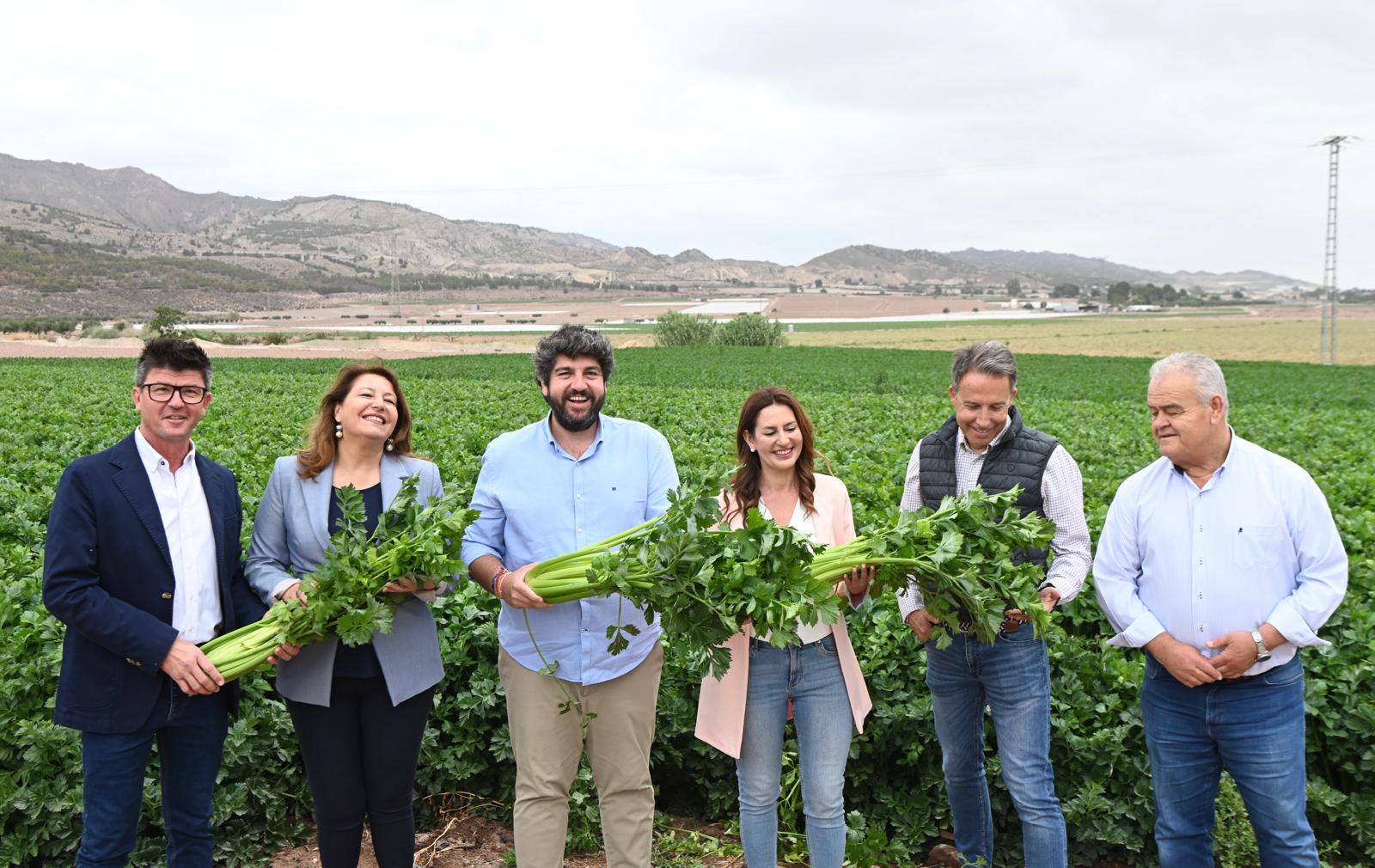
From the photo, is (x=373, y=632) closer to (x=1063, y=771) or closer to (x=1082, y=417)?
(x=1063, y=771)

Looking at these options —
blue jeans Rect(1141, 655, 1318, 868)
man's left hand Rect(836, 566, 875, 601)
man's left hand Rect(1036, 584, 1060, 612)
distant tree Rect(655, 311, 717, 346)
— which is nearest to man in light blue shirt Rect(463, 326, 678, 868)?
man's left hand Rect(836, 566, 875, 601)

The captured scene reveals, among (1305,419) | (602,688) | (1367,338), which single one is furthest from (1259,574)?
(1367,338)

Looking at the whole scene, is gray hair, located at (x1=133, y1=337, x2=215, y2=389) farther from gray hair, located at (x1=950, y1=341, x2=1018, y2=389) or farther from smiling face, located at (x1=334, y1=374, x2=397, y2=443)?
gray hair, located at (x1=950, y1=341, x2=1018, y2=389)

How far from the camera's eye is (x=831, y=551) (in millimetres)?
3531

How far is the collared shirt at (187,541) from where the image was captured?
3467 mm

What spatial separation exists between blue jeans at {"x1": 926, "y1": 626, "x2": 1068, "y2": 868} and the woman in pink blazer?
1.49ft

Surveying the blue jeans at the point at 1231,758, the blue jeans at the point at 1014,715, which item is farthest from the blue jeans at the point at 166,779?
the blue jeans at the point at 1231,758

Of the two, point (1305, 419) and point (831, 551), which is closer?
point (831, 551)

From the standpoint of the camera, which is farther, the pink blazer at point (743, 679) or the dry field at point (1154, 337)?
the dry field at point (1154, 337)

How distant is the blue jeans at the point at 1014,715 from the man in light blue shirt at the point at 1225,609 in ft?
1.30

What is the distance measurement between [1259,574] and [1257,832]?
978 millimetres

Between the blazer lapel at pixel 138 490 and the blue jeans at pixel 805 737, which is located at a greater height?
the blazer lapel at pixel 138 490

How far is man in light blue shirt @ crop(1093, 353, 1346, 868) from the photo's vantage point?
3.44 meters

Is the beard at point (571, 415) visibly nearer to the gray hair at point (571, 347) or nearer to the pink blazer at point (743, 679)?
the gray hair at point (571, 347)
